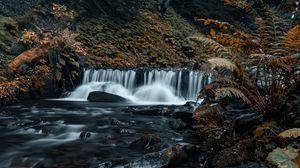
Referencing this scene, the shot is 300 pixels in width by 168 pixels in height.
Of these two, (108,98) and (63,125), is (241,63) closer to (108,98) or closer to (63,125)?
(63,125)

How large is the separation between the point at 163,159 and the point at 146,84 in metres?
11.0

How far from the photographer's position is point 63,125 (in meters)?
7.69

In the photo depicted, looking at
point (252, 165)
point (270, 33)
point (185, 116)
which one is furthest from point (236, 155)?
→ point (185, 116)

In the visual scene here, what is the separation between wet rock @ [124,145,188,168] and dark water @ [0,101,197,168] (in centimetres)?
28

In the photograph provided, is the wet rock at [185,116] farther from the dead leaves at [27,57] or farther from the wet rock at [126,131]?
the dead leaves at [27,57]

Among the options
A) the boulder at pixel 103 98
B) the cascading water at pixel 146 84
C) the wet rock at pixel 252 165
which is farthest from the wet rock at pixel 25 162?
the cascading water at pixel 146 84

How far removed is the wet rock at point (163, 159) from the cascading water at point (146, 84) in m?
9.72

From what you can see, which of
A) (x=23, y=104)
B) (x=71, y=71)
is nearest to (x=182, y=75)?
(x=71, y=71)

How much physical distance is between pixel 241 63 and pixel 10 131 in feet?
16.8

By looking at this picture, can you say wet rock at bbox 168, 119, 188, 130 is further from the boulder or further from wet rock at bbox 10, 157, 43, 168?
the boulder

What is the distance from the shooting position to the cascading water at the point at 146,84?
1477 centimetres

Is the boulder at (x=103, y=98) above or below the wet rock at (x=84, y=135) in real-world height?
above

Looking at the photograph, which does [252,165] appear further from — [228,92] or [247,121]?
[247,121]

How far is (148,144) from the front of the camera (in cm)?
573
